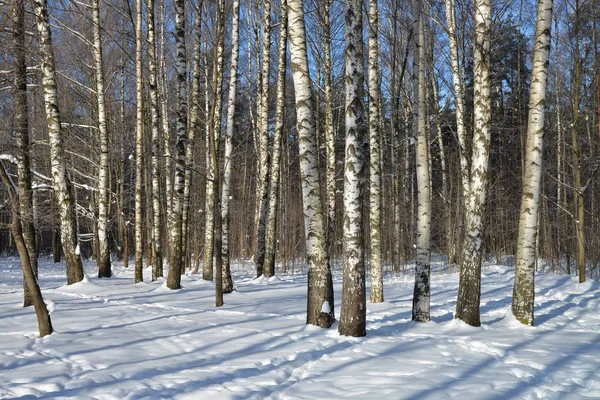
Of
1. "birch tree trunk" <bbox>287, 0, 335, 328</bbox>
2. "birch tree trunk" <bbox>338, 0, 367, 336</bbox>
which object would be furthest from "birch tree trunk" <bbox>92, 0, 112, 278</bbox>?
"birch tree trunk" <bbox>338, 0, 367, 336</bbox>

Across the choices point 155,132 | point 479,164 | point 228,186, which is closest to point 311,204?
point 479,164

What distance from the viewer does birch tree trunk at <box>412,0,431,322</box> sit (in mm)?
7730

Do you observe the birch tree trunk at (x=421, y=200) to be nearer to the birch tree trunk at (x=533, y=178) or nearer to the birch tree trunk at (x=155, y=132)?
the birch tree trunk at (x=533, y=178)

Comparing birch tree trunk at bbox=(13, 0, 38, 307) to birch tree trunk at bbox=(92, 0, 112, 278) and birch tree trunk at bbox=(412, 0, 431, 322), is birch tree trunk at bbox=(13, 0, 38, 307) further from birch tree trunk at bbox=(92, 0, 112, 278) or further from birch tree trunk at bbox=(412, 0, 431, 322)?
birch tree trunk at bbox=(412, 0, 431, 322)

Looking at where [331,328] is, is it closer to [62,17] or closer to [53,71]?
[53,71]

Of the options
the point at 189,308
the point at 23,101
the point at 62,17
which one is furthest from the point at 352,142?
the point at 62,17

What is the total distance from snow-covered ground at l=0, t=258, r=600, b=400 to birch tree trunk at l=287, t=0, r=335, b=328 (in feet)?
1.15

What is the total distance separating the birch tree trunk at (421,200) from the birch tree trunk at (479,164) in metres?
0.68

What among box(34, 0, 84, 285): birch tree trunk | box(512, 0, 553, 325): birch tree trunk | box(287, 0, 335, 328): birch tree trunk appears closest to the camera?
box(287, 0, 335, 328): birch tree trunk

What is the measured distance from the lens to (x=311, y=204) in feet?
22.2

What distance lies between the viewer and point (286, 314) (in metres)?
8.16

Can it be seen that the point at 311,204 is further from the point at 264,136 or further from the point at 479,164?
the point at 264,136

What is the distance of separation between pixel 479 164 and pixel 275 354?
4306 millimetres

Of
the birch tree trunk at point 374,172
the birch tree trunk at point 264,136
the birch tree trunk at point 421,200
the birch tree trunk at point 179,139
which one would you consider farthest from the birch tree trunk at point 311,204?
the birch tree trunk at point 264,136
